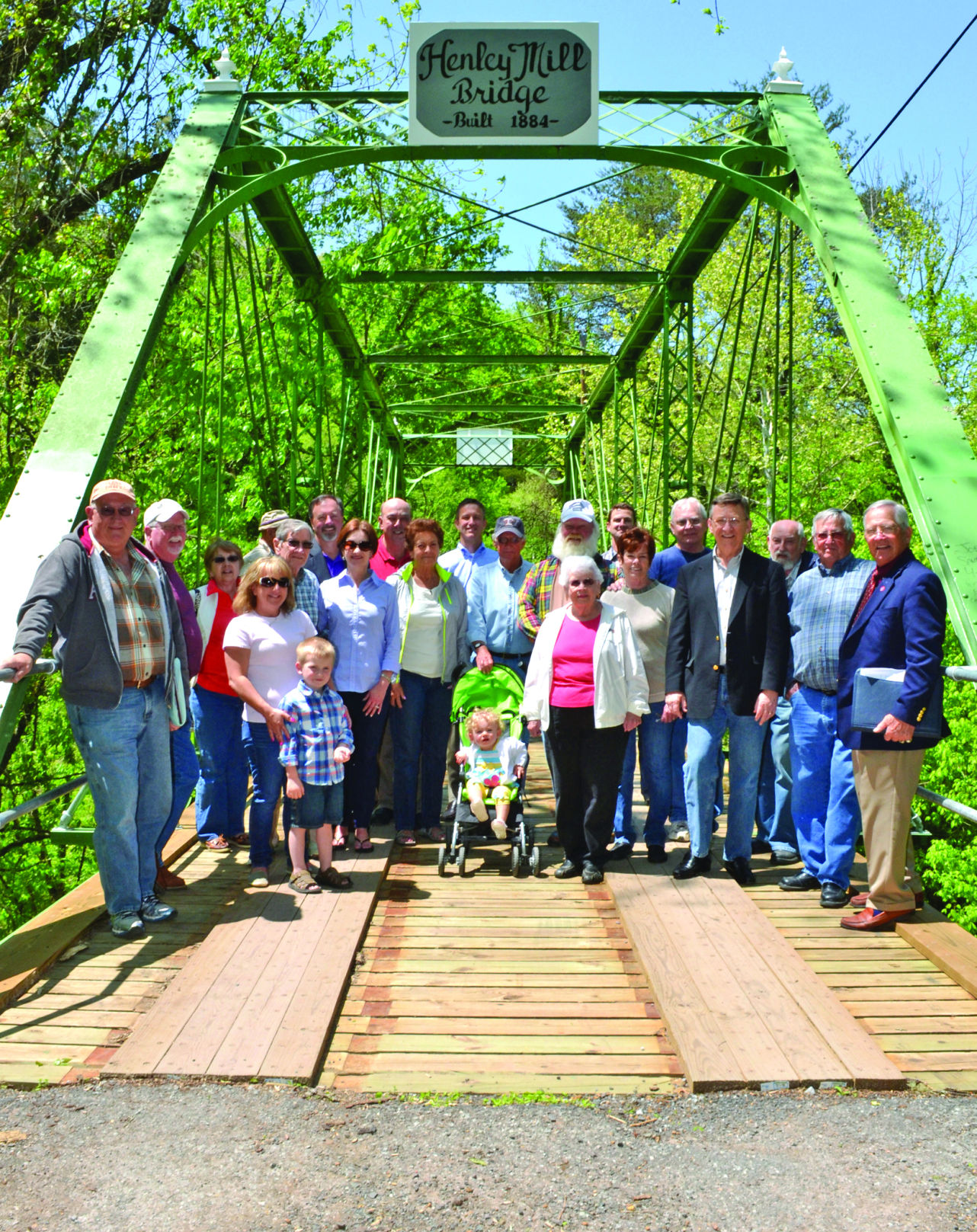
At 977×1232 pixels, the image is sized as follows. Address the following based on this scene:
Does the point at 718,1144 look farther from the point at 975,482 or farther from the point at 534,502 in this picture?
the point at 534,502

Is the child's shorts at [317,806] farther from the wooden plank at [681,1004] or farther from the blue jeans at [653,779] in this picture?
the blue jeans at [653,779]

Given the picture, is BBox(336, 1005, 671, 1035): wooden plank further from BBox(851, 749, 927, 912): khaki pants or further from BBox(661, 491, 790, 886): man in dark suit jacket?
BBox(661, 491, 790, 886): man in dark suit jacket

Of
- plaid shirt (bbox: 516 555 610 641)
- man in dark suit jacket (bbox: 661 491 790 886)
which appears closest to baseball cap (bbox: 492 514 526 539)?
plaid shirt (bbox: 516 555 610 641)

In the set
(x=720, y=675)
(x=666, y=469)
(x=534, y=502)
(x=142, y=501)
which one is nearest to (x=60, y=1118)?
(x=720, y=675)

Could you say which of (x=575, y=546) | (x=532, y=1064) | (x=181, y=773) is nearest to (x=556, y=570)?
(x=575, y=546)

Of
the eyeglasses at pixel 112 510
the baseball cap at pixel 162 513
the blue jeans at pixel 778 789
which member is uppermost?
the baseball cap at pixel 162 513

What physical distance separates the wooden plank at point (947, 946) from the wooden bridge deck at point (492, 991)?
0.4 inches

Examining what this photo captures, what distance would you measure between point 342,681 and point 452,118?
11.8 ft

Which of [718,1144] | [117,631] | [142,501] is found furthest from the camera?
[142,501]

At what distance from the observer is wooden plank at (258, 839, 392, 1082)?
344cm

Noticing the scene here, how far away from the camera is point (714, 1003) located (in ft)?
12.7

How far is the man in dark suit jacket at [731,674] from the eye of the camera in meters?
5.40

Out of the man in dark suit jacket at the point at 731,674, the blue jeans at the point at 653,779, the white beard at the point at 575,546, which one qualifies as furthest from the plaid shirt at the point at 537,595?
the man in dark suit jacket at the point at 731,674

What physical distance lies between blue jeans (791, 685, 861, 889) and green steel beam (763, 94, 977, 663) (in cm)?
83
